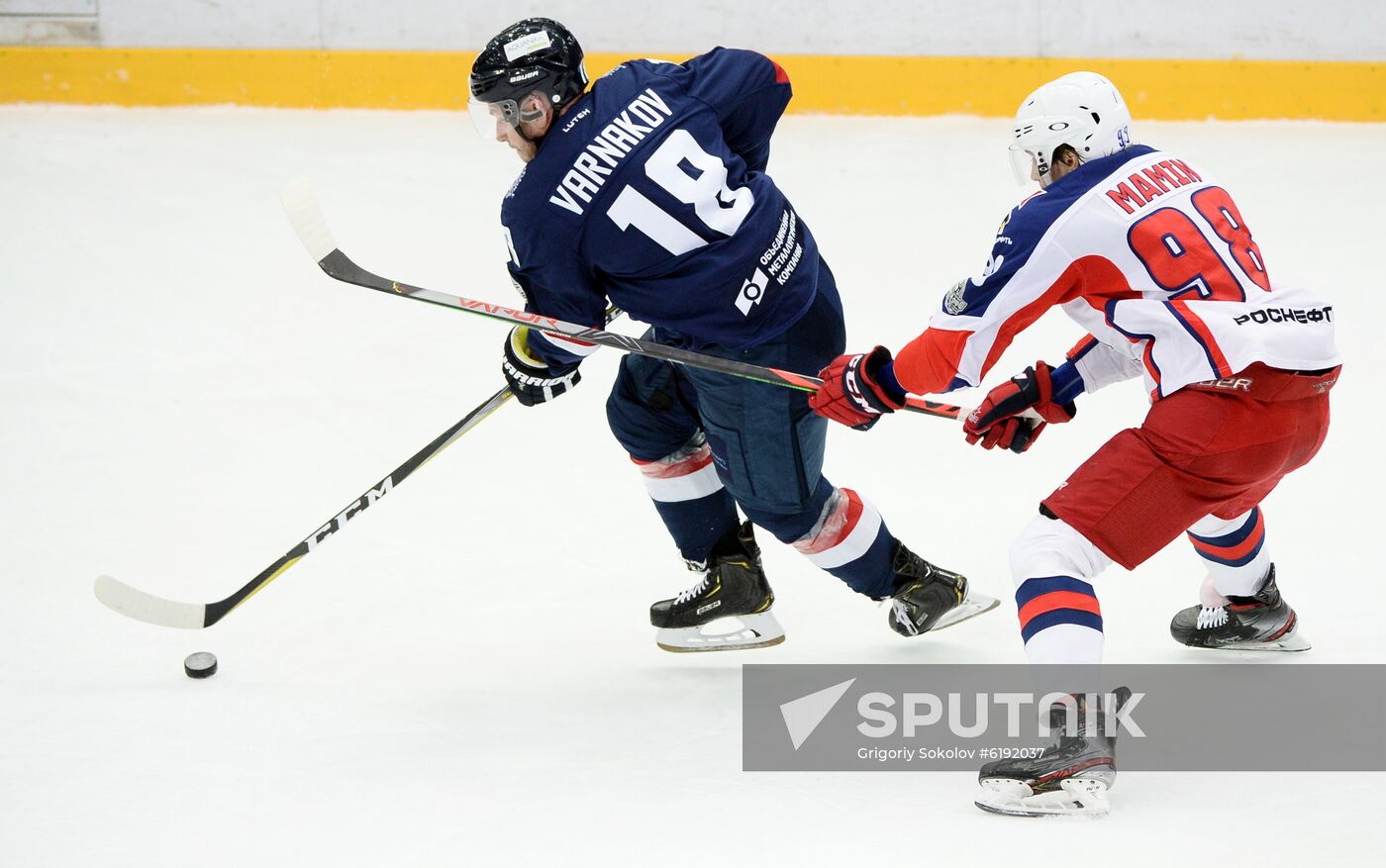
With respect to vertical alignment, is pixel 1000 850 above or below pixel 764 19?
below

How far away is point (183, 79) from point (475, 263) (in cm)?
198

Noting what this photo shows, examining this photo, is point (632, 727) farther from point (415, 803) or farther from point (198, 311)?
point (198, 311)

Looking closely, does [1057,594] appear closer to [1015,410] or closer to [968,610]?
[1015,410]

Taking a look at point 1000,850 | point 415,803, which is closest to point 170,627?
point 415,803

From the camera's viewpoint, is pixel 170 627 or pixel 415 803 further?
pixel 170 627

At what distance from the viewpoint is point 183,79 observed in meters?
6.09

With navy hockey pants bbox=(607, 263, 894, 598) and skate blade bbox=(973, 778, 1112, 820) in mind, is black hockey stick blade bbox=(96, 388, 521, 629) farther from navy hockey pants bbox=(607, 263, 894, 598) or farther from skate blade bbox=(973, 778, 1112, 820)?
skate blade bbox=(973, 778, 1112, 820)

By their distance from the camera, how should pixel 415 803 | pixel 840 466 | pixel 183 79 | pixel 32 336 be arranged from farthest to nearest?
pixel 183 79 < pixel 32 336 < pixel 840 466 < pixel 415 803

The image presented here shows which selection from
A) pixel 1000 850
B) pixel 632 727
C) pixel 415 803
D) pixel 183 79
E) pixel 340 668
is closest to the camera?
pixel 1000 850

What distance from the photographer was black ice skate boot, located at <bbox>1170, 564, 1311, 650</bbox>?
279 cm

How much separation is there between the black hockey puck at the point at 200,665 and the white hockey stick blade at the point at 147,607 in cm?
8

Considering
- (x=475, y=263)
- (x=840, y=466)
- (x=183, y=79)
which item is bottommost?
(x=840, y=466)

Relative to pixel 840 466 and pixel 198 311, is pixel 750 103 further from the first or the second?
pixel 198 311
